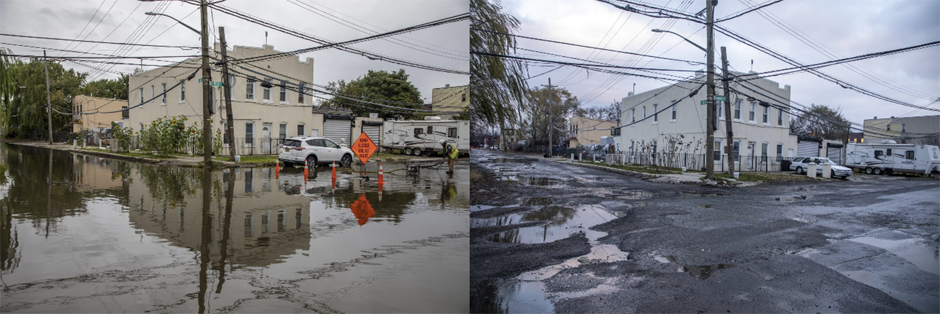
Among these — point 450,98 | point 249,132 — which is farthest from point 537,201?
point 249,132

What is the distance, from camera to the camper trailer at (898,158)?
3.28 m

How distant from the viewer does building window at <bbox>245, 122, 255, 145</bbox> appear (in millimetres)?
20875

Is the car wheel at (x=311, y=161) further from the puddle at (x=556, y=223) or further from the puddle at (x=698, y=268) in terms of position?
the puddle at (x=698, y=268)

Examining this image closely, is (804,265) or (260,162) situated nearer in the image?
(804,265)

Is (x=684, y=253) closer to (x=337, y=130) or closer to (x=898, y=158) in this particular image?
(x=898, y=158)

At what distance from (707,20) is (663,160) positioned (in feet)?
4.13

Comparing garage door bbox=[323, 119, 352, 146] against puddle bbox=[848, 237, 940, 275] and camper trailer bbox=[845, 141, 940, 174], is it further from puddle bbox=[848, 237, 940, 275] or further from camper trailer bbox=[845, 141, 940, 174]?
puddle bbox=[848, 237, 940, 275]

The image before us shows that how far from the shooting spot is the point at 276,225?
19.8ft

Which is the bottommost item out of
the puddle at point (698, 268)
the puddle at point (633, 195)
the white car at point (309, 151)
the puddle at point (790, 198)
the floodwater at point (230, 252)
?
the floodwater at point (230, 252)

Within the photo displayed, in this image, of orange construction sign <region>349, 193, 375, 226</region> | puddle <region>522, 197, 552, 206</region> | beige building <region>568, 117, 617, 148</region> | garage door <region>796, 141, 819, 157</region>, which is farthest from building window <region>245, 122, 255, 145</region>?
garage door <region>796, 141, 819, 157</region>

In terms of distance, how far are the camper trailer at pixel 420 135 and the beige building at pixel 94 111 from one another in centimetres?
1815

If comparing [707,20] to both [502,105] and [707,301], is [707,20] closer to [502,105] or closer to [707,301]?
[502,105]

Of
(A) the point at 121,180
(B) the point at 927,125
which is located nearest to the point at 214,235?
(B) the point at 927,125

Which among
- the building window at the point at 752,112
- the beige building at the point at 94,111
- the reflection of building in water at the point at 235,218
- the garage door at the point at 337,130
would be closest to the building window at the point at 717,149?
the building window at the point at 752,112
